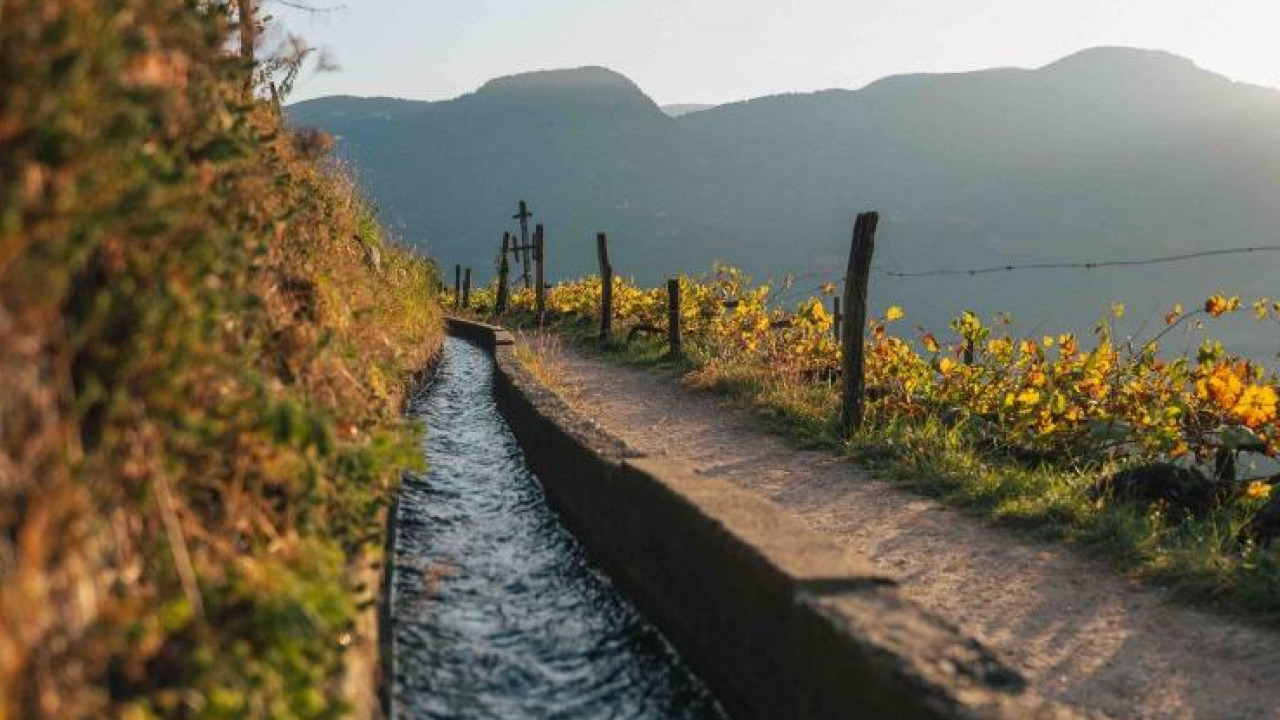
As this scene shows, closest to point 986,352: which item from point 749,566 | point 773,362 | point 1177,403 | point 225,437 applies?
point 1177,403

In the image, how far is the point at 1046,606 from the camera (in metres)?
4.12

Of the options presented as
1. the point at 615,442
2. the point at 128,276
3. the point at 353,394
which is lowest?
the point at 615,442

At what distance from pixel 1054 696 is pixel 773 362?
6.79 meters

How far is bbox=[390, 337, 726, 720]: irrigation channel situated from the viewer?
3.25 metres

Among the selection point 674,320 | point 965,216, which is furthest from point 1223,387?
point 965,216

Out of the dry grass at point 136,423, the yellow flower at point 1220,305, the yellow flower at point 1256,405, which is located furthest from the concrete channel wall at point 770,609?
the yellow flower at point 1220,305

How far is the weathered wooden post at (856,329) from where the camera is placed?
7355mm

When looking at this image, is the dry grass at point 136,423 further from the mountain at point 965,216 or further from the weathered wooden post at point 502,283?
the mountain at point 965,216

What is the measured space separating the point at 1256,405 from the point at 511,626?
443cm

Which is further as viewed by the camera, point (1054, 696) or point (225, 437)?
point (1054, 696)

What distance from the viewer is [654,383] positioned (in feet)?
36.4

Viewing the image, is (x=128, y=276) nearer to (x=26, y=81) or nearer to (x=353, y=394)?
(x=26, y=81)

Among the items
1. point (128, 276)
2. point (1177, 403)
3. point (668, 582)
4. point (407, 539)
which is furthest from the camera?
point (1177, 403)

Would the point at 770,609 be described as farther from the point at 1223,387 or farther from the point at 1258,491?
the point at 1223,387
